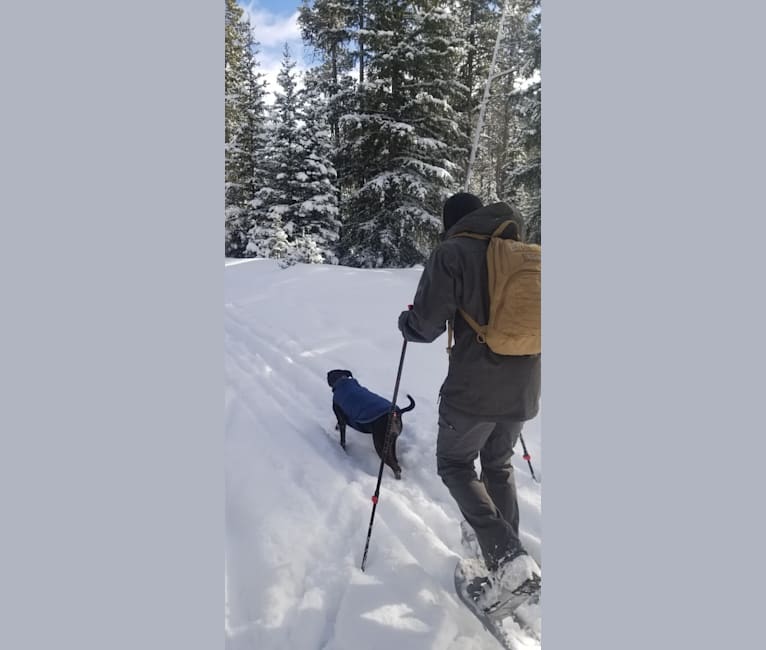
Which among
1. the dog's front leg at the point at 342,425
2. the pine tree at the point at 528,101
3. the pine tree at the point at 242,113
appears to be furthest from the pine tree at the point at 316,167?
the dog's front leg at the point at 342,425

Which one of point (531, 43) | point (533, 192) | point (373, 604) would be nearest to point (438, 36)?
point (531, 43)

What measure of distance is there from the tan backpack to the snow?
3.57 feet

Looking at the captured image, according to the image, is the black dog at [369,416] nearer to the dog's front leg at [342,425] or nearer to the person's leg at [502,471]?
the dog's front leg at [342,425]

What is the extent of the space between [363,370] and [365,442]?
4.84 feet

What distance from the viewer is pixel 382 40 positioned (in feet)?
6.31

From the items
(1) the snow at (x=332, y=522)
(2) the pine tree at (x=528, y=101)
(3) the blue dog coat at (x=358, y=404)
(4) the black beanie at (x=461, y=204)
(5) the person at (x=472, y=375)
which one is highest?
(2) the pine tree at (x=528, y=101)

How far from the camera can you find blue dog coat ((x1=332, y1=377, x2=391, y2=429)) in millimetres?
2889

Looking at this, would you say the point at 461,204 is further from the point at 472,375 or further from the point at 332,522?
the point at 332,522

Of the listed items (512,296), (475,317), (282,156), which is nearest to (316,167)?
A: (282,156)

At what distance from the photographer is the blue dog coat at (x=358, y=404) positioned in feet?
9.48

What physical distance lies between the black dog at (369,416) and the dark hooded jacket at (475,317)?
3.57 ft

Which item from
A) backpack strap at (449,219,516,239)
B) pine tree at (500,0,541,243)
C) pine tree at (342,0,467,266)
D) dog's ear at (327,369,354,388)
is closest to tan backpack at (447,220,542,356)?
backpack strap at (449,219,516,239)

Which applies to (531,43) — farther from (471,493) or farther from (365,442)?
(365,442)

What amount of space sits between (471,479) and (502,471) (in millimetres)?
221
